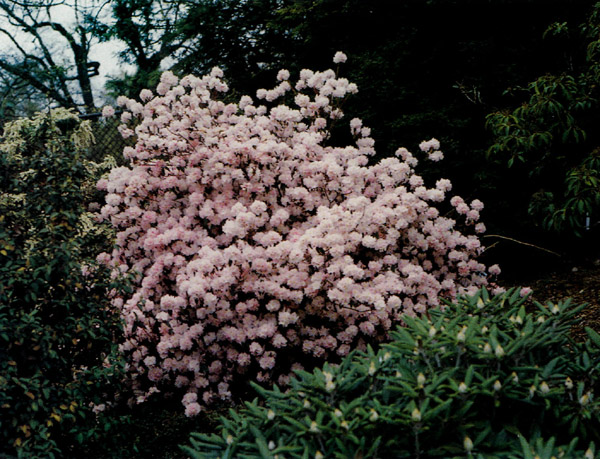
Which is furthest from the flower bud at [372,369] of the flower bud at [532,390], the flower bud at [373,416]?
the flower bud at [532,390]

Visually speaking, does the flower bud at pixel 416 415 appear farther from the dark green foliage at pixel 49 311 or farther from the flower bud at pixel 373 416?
the dark green foliage at pixel 49 311

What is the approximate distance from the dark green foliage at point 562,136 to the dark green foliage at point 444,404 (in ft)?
12.1

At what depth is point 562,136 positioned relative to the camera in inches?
228

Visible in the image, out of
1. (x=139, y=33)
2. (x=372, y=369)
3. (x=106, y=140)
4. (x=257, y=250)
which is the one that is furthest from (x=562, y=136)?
(x=139, y=33)

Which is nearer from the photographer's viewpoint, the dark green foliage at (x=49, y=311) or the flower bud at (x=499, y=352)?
the flower bud at (x=499, y=352)

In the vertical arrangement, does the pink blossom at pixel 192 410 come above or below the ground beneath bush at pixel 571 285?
above

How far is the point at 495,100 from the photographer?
22.5ft

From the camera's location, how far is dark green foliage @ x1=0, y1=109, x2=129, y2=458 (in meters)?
2.85

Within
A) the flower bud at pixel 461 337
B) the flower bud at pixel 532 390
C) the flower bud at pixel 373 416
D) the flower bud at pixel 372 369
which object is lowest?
the flower bud at pixel 532 390

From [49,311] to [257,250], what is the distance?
1294 mm

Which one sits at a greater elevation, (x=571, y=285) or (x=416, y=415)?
(x=416, y=415)

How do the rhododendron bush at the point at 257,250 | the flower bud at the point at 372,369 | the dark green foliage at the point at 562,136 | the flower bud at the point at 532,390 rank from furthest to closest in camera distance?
the dark green foliage at the point at 562,136 < the rhododendron bush at the point at 257,250 < the flower bud at the point at 372,369 < the flower bud at the point at 532,390

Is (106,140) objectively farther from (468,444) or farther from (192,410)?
(468,444)

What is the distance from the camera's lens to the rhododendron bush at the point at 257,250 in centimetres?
382
